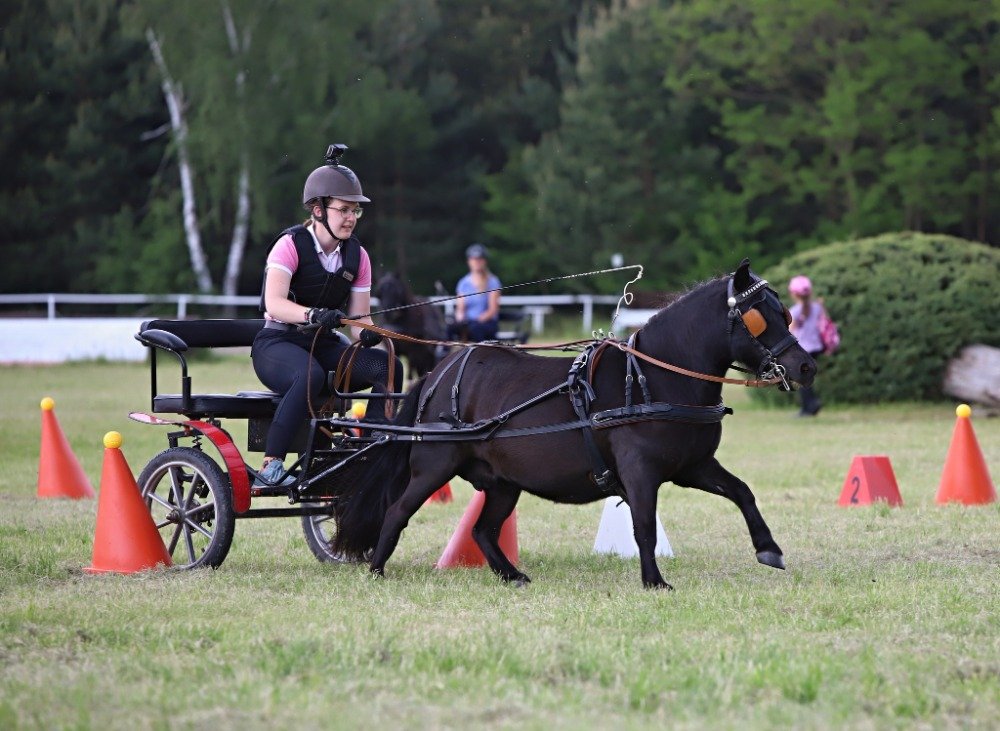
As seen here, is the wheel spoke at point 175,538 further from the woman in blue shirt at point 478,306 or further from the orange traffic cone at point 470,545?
the woman in blue shirt at point 478,306

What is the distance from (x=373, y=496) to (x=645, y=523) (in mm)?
1536

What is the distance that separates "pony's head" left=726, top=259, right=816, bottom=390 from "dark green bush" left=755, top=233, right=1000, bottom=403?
36.9 ft

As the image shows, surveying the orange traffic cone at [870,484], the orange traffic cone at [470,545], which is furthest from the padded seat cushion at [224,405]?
the orange traffic cone at [870,484]

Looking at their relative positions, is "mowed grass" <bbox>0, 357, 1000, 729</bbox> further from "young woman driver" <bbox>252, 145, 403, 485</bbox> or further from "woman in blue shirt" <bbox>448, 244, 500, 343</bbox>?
"woman in blue shirt" <bbox>448, 244, 500, 343</bbox>

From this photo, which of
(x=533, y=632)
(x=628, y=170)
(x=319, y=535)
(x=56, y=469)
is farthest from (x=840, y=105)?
(x=533, y=632)

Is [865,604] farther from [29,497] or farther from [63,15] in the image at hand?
[63,15]

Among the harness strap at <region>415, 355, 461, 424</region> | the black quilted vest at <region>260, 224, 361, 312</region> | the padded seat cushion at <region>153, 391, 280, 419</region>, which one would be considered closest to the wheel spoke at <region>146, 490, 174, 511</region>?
the padded seat cushion at <region>153, 391, 280, 419</region>

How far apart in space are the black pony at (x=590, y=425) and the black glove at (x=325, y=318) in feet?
1.94

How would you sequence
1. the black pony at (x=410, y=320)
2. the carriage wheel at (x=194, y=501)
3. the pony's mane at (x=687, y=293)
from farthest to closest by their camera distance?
the black pony at (x=410, y=320), the carriage wheel at (x=194, y=501), the pony's mane at (x=687, y=293)

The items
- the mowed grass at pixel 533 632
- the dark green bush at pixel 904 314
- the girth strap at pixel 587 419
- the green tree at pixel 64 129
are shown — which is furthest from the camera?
the green tree at pixel 64 129

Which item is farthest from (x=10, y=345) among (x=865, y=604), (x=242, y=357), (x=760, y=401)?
(x=865, y=604)

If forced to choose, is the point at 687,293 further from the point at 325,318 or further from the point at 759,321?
the point at 325,318

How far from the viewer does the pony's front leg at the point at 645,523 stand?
6828 mm

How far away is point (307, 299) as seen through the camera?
309 inches
